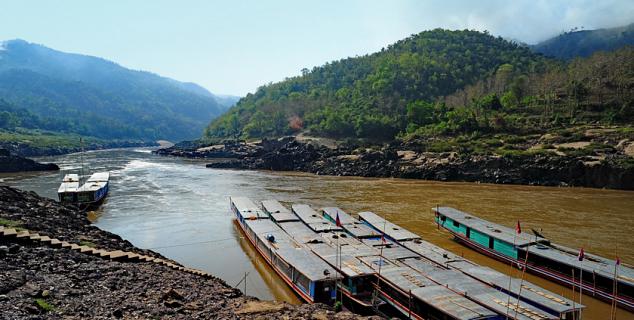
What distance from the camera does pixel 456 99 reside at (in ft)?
450

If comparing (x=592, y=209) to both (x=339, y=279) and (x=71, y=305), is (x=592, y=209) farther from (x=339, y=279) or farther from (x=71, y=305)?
(x=71, y=305)

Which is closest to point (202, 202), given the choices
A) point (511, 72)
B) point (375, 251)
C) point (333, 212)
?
point (333, 212)

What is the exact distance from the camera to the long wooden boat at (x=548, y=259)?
75.3 ft

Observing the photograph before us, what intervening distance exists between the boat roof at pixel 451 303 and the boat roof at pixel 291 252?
4.78m

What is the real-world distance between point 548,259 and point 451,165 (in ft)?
174

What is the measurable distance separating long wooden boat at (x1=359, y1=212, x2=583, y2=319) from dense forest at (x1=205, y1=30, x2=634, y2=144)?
7972 cm

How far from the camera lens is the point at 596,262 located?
25453 mm

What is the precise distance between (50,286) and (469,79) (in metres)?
164

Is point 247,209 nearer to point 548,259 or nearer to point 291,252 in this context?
point 291,252

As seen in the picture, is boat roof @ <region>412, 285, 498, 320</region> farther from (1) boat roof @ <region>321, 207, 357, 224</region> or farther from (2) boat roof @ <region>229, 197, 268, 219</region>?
(2) boat roof @ <region>229, 197, 268, 219</region>

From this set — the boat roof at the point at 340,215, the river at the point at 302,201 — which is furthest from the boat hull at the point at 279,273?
the boat roof at the point at 340,215

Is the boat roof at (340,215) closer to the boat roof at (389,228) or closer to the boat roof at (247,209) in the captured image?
the boat roof at (389,228)

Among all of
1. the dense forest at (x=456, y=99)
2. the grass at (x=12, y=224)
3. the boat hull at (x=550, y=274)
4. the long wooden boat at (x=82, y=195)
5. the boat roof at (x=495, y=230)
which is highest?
the dense forest at (x=456, y=99)

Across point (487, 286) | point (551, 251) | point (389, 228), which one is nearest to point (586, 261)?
point (551, 251)
